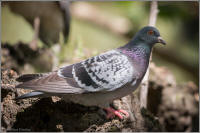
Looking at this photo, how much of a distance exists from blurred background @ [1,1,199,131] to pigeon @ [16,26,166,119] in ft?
0.92

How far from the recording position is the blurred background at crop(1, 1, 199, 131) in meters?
3.05

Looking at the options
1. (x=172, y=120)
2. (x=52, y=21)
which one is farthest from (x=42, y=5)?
(x=172, y=120)

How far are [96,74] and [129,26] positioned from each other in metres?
5.05

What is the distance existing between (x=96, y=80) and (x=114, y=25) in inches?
205

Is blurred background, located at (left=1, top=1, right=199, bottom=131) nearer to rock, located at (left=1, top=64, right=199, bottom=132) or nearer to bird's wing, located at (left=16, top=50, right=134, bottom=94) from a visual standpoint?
rock, located at (left=1, top=64, right=199, bottom=132)

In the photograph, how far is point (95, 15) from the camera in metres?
8.02

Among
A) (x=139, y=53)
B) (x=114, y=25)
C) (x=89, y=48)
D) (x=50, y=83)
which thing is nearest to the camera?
(x=50, y=83)

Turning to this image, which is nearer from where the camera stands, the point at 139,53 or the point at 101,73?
the point at 101,73

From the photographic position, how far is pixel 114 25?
25.9 feet

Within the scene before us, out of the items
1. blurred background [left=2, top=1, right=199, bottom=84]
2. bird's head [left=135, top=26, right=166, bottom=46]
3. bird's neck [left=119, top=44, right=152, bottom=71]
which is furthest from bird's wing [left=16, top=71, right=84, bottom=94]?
blurred background [left=2, top=1, right=199, bottom=84]

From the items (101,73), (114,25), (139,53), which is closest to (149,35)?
(139,53)

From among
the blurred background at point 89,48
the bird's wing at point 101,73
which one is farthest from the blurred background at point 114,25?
the bird's wing at point 101,73

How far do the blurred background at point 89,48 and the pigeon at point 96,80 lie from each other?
28 centimetres

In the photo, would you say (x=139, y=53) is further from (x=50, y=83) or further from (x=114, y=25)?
(x=114, y=25)
